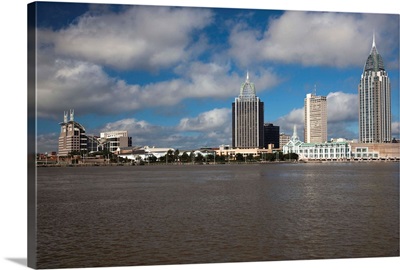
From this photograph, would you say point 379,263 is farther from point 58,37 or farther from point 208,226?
point 58,37

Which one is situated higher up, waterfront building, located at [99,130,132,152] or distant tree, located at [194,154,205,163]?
waterfront building, located at [99,130,132,152]

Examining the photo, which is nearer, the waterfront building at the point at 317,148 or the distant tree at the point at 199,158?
the waterfront building at the point at 317,148

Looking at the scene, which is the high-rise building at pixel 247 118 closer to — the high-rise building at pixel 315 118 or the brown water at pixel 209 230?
the high-rise building at pixel 315 118

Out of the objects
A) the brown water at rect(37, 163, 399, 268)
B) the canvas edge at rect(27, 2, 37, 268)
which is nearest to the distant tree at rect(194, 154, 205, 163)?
the brown water at rect(37, 163, 399, 268)

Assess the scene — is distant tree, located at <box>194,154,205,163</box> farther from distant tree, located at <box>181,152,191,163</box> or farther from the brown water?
the brown water

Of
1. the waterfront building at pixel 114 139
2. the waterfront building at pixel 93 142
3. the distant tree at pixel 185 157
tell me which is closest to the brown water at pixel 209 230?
the waterfront building at pixel 114 139

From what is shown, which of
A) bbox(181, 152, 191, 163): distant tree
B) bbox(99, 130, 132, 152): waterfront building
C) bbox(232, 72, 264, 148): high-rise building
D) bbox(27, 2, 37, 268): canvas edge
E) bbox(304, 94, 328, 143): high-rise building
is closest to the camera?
bbox(27, 2, 37, 268): canvas edge

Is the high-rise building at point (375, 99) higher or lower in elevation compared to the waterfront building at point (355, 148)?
higher
